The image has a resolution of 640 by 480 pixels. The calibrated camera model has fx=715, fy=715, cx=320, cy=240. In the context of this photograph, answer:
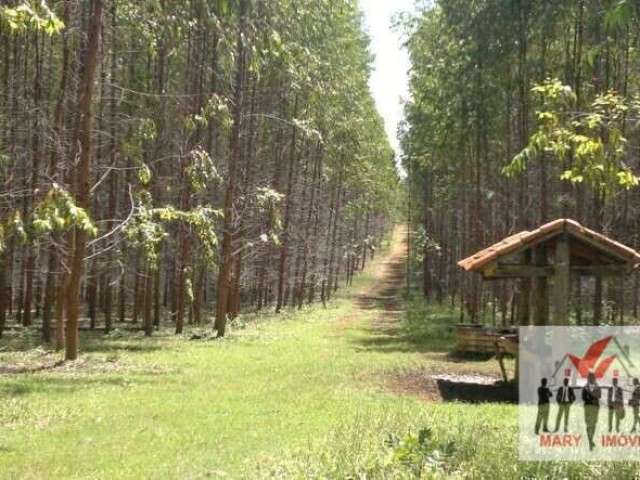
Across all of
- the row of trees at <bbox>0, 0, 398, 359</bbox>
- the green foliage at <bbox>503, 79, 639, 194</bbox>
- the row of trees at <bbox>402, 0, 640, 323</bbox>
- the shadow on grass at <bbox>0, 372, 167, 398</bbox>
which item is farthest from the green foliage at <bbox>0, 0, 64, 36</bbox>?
the row of trees at <bbox>402, 0, 640, 323</bbox>

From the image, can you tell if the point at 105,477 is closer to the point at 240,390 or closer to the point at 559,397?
the point at 240,390

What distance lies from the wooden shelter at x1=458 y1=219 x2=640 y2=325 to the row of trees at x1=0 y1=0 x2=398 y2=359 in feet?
20.9

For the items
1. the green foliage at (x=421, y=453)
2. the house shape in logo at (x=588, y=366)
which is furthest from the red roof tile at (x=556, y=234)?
the green foliage at (x=421, y=453)

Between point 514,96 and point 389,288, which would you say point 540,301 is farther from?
point 389,288

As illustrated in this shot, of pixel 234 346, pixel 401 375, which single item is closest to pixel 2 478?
pixel 401 375

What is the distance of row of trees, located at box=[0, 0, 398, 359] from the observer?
1614cm

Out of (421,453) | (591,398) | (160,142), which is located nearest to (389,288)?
(160,142)

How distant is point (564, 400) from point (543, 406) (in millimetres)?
880

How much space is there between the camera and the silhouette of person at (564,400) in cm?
966

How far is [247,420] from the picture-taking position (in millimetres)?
10617

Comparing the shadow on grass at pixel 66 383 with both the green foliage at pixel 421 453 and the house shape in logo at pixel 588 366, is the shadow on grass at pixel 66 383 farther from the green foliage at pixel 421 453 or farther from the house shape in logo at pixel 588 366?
the house shape in logo at pixel 588 366

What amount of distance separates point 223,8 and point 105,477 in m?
5.20

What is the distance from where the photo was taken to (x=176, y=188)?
2581 centimetres

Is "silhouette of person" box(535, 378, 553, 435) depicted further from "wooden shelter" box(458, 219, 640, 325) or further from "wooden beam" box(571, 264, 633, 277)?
"wooden beam" box(571, 264, 633, 277)
